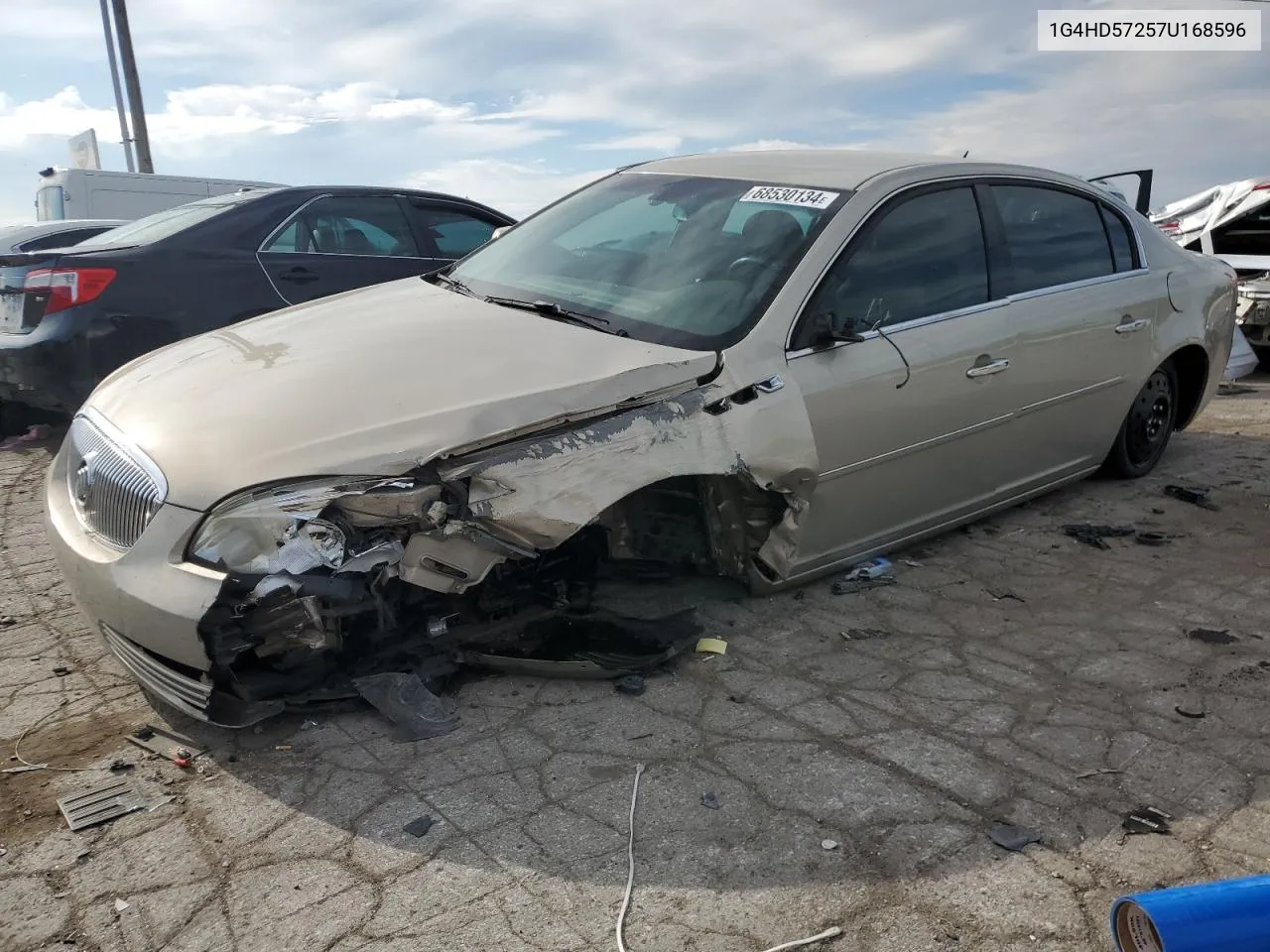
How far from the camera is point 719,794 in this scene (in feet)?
8.84

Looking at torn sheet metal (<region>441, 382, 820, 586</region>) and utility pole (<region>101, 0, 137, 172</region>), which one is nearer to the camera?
torn sheet metal (<region>441, 382, 820, 586</region>)

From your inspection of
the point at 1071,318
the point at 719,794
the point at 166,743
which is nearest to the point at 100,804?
the point at 166,743

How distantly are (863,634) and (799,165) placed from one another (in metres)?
1.93

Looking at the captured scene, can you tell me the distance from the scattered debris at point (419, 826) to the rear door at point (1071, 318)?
9.68 ft

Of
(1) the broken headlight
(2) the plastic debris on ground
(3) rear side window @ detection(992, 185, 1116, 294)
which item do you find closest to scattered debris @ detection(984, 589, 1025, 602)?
(3) rear side window @ detection(992, 185, 1116, 294)

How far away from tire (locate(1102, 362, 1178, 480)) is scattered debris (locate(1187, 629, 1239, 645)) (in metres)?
1.64

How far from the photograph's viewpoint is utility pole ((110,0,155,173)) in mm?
17391

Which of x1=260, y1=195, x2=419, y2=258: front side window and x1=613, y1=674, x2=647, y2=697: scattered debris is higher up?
x1=260, y1=195, x2=419, y2=258: front side window

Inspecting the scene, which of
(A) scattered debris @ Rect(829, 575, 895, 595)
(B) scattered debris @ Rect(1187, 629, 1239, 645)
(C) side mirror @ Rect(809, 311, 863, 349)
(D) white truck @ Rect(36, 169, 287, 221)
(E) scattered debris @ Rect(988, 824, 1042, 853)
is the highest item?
(D) white truck @ Rect(36, 169, 287, 221)

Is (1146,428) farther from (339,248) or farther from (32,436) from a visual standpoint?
(32,436)

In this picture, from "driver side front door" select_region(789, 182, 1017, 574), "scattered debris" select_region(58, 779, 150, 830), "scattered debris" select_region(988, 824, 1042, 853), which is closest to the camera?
"scattered debris" select_region(988, 824, 1042, 853)

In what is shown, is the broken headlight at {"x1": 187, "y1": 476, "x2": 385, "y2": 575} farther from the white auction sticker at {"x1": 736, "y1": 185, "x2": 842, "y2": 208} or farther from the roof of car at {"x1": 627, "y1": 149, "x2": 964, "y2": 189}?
the roof of car at {"x1": 627, "y1": 149, "x2": 964, "y2": 189}

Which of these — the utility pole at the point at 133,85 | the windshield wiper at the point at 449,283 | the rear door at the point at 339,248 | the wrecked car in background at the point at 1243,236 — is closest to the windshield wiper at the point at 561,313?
the windshield wiper at the point at 449,283

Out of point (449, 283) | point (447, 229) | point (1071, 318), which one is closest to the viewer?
point (449, 283)
